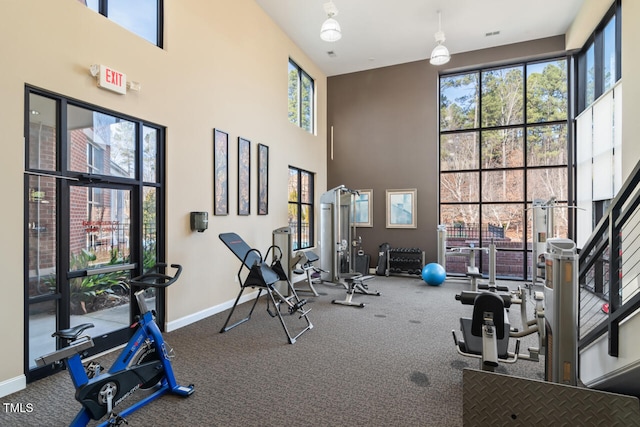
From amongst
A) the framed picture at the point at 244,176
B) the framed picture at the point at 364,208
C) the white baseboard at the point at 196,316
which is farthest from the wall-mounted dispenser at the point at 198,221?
the framed picture at the point at 364,208

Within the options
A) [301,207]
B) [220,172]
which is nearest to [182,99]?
[220,172]

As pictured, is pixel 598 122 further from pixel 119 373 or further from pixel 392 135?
pixel 119 373

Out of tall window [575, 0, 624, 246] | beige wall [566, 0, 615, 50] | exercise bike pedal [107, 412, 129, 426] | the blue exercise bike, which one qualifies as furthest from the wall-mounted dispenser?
beige wall [566, 0, 615, 50]

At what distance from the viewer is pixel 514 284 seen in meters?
6.93

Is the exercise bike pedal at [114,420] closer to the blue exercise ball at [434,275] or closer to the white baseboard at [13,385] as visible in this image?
the white baseboard at [13,385]

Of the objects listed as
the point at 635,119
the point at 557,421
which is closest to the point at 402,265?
the point at 635,119

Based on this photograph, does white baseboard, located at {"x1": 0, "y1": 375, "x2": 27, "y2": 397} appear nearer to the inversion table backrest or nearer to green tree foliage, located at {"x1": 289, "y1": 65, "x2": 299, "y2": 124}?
the inversion table backrest

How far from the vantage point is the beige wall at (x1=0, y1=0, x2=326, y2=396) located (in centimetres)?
267

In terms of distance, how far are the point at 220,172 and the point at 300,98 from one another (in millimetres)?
3708

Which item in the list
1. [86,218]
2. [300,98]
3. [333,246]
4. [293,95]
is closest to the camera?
[86,218]

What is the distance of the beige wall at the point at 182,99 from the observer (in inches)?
105

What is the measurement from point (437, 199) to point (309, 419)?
6.56m

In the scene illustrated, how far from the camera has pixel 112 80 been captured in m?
3.37

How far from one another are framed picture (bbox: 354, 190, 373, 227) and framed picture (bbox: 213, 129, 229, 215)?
4276 mm
